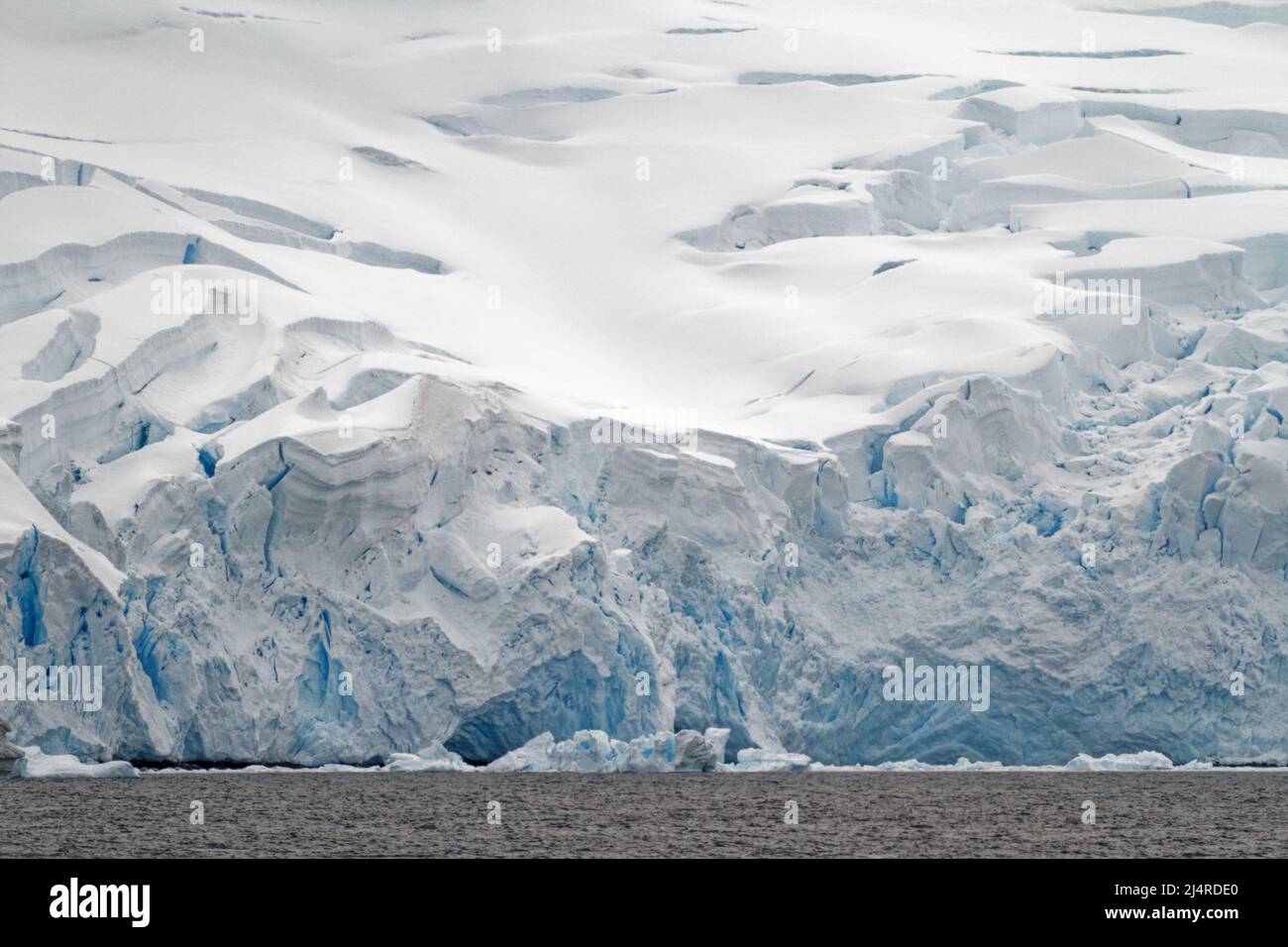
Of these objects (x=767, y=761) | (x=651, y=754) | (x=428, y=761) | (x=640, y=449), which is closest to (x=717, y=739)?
(x=767, y=761)

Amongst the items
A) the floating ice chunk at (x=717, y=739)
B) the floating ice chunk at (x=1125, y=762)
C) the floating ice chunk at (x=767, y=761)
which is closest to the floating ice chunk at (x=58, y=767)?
the floating ice chunk at (x=717, y=739)

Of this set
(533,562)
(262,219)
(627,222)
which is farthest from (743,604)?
(627,222)

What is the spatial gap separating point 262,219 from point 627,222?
951 cm

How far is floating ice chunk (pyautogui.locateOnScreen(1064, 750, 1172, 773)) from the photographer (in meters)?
27.6

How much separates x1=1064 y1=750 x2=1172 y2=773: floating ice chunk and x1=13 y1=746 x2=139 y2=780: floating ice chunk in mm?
13203

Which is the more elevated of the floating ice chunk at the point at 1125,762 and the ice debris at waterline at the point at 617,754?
the ice debris at waterline at the point at 617,754

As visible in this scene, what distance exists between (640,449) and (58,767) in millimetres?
9765

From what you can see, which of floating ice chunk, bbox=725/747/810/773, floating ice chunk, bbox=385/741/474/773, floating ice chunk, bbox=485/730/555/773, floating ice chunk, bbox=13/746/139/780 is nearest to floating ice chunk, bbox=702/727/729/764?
floating ice chunk, bbox=725/747/810/773

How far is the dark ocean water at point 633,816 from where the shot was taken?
65.7ft

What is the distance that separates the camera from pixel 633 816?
78.9 ft

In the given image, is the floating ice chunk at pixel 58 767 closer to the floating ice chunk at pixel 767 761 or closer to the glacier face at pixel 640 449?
the glacier face at pixel 640 449

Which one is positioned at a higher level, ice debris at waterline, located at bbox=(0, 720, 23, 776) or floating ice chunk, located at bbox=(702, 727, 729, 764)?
ice debris at waterline, located at bbox=(0, 720, 23, 776)

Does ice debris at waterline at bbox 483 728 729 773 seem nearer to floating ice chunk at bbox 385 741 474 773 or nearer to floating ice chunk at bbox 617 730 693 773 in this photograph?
floating ice chunk at bbox 617 730 693 773

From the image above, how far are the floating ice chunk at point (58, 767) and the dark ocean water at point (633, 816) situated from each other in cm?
44
